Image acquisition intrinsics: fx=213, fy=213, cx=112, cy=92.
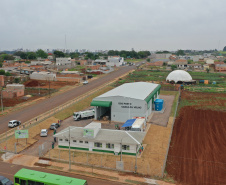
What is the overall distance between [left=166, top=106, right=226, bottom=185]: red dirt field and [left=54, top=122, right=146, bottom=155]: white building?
174 inches

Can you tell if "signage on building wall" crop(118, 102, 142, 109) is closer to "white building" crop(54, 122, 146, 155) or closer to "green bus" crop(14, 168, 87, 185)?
"white building" crop(54, 122, 146, 155)

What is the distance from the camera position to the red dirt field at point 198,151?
20105 millimetres

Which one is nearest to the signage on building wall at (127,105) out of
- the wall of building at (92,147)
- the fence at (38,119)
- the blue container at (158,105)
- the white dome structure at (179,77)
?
the blue container at (158,105)

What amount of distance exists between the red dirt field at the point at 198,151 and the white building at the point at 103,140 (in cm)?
443

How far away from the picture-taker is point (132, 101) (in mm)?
36312

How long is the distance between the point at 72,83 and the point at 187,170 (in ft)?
196

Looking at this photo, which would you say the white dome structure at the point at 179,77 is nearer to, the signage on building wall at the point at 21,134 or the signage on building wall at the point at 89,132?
the signage on building wall at the point at 89,132

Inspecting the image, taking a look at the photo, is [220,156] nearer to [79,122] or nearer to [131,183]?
[131,183]

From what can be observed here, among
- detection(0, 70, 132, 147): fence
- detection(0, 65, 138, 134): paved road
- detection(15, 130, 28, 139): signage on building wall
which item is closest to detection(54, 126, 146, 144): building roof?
detection(15, 130, 28, 139): signage on building wall

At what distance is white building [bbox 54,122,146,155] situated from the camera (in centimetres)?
2477

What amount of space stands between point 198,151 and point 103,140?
37.5ft

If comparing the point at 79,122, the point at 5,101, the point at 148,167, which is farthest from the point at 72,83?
the point at 148,167

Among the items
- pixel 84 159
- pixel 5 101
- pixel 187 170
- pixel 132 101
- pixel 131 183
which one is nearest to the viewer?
pixel 131 183

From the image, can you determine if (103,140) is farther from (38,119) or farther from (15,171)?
(38,119)
